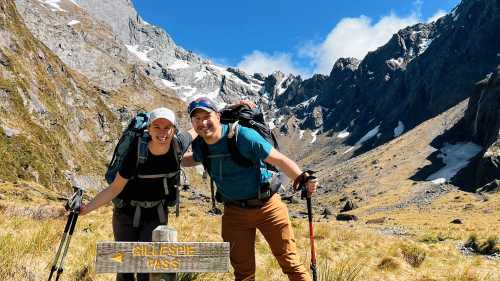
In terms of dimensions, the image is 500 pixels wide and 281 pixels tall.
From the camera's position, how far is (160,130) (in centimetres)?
525

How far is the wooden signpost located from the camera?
4.09m

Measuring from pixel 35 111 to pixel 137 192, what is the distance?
64369 mm

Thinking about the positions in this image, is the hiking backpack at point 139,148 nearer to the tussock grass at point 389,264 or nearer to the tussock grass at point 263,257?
the tussock grass at point 263,257

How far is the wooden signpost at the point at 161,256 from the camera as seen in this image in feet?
13.4

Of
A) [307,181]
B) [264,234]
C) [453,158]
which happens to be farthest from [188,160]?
[453,158]

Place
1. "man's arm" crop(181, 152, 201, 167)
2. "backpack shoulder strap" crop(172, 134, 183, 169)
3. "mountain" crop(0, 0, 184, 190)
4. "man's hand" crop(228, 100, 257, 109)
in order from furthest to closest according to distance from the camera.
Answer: "mountain" crop(0, 0, 184, 190) < "man's arm" crop(181, 152, 201, 167) < "man's hand" crop(228, 100, 257, 109) < "backpack shoulder strap" crop(172, 134, 183, 169)

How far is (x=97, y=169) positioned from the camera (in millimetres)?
77688

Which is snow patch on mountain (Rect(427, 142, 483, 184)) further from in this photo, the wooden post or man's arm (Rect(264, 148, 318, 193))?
the wooden post

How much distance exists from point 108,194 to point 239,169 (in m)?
1.64

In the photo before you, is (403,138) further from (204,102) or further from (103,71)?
(204,102)

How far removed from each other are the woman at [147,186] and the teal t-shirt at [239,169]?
49 cm

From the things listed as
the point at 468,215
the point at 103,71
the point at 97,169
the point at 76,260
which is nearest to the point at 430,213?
the point at 468,215

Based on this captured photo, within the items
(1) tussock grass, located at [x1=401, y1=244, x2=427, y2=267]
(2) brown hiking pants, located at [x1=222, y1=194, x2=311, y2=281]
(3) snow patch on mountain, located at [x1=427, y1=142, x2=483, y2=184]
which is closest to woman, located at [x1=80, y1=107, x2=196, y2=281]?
(2) brown hiking pants, located at [x1=222, y1=194, x2=311, y2=281]

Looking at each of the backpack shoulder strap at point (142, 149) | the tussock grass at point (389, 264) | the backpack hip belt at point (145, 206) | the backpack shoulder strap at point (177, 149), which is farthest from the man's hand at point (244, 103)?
the tussock grass at point (389, 264)
